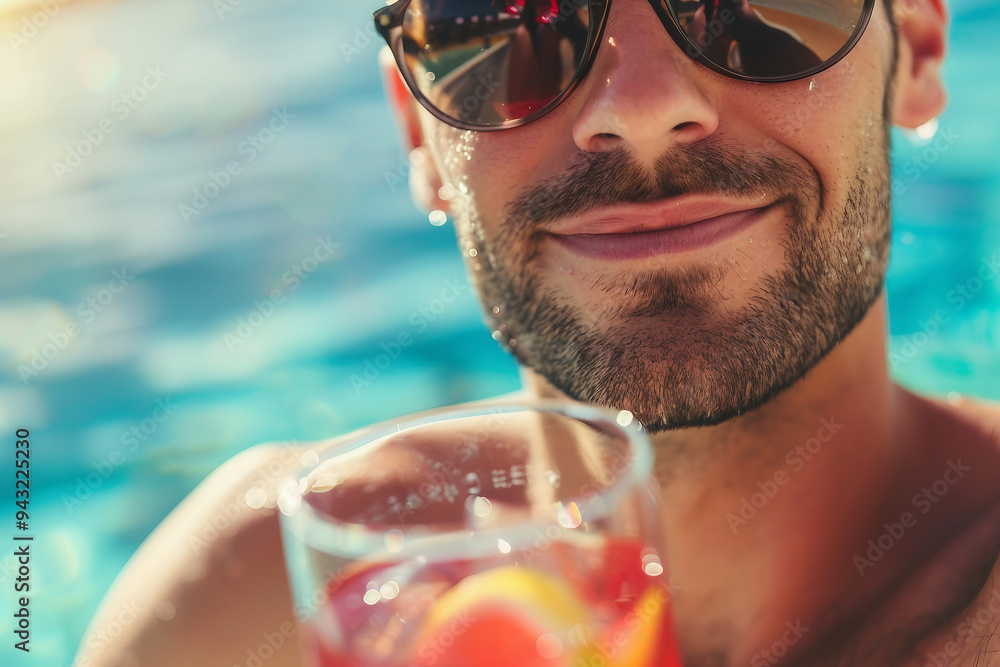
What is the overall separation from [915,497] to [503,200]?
860 millimetres

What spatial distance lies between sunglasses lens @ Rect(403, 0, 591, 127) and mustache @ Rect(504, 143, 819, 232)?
0.15 metres

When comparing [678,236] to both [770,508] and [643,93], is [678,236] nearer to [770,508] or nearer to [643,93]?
[643,93]

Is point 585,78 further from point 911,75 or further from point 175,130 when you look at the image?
point 175,130

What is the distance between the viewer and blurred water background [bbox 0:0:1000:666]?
3965 millimetres

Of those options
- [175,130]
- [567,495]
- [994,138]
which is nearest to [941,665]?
[567,495]

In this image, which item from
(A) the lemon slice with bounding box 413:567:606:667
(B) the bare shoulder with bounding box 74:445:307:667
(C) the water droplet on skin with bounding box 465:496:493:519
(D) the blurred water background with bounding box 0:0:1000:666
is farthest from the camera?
(D) the blurred water background with bounding box 0:0:1000:666

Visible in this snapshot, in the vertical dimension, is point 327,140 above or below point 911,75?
below

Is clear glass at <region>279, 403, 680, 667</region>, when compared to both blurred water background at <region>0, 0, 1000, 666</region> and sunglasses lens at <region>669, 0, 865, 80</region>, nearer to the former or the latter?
sunglasses lens at <region>669, 0, 865, 80</region>

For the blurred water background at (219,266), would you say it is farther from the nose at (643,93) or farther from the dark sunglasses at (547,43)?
the nose at (643,93)

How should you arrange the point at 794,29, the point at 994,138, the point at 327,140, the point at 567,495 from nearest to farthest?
the point at 567,495
the point at 794,29
the point at 994,138
the point at 327,140

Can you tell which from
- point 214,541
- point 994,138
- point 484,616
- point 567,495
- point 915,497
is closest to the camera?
point 484,616

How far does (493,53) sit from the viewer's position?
1345 mm

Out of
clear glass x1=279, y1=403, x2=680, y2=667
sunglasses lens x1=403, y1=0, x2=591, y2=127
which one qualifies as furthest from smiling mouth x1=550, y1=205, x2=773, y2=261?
clear glass x1=279, y1=403, x2=680, y2=667

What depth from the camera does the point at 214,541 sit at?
1799 millimetres
